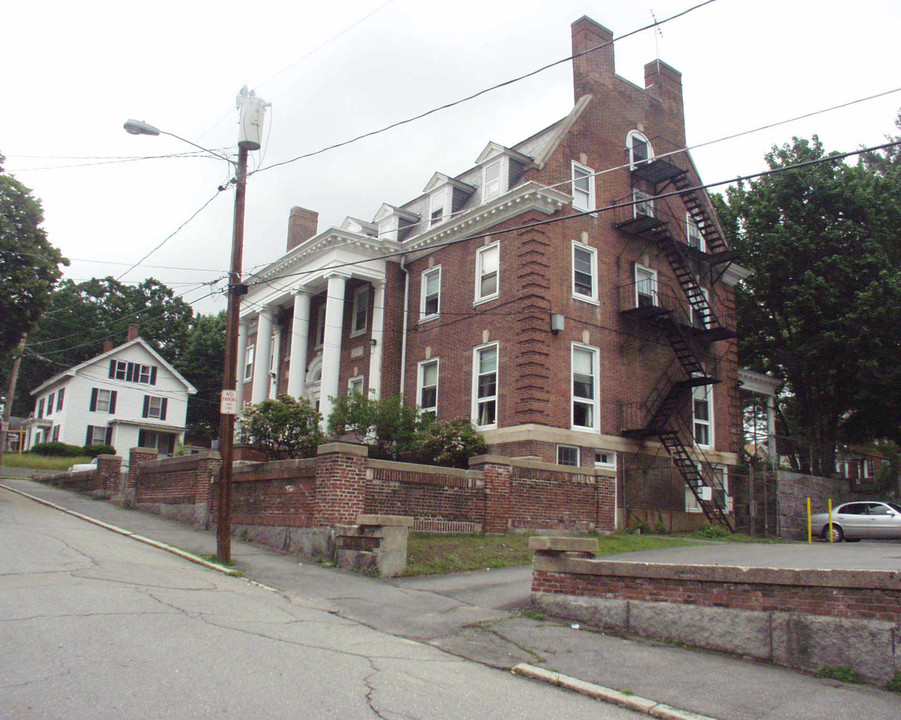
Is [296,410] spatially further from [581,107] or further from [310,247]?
[581,107]

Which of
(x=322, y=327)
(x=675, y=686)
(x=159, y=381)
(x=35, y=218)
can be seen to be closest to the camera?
(x=675, y=686)

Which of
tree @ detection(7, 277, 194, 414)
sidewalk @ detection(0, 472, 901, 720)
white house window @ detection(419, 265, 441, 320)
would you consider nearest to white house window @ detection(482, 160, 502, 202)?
white house window @ detection(419, 265, 441, 320)

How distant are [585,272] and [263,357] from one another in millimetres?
15340

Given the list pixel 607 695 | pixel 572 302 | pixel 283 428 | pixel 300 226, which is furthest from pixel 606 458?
pixel 300 226

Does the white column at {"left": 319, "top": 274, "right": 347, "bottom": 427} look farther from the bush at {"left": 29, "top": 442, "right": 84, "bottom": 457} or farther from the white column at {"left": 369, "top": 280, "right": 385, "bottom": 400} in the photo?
the bush at {"left": 29, "top": 442, "right": 84, "bottom": 457}

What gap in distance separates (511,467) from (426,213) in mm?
14835

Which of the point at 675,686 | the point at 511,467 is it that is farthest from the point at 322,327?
the point at 675,686

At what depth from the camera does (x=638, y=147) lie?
2769 cm

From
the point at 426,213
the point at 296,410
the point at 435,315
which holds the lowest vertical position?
the point at 296,410

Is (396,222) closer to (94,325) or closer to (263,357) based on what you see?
(263,357)

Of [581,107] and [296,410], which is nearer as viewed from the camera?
[296,410]

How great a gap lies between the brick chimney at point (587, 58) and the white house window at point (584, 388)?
9.24m

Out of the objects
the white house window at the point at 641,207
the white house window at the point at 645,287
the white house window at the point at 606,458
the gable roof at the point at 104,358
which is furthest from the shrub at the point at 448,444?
the gable roof at the point at 104,358

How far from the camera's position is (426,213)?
29.5 meters
